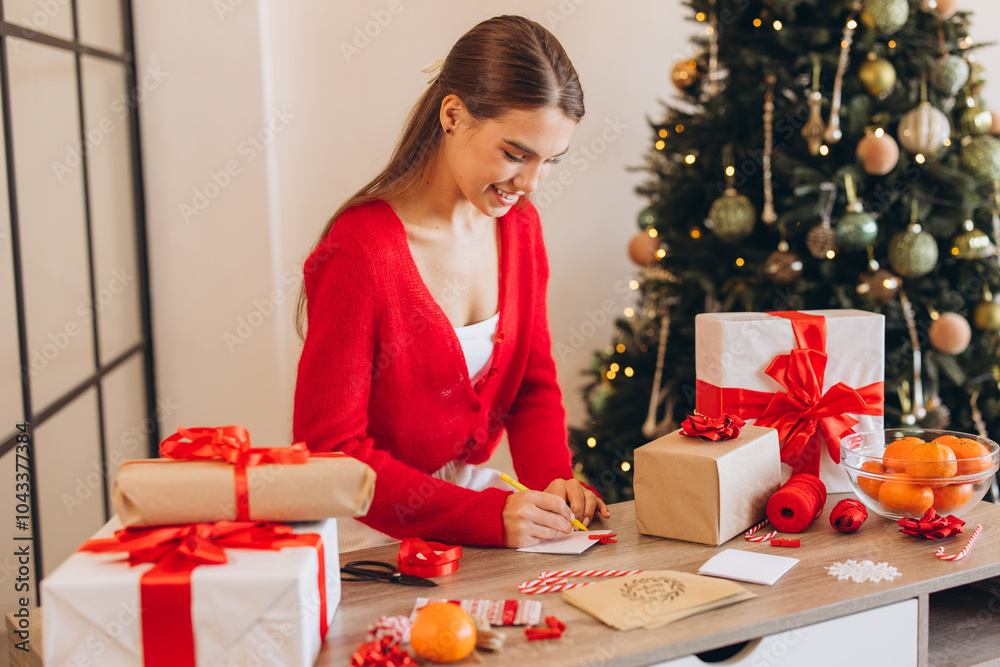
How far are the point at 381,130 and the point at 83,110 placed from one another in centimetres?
93

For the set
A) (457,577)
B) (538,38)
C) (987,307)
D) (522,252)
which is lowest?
(457,577)

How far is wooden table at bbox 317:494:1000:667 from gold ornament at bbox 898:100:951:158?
4.19ft

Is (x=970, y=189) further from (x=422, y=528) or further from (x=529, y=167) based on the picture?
(x=422, y=528)

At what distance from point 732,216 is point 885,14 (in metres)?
0.67

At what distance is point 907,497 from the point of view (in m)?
1.16

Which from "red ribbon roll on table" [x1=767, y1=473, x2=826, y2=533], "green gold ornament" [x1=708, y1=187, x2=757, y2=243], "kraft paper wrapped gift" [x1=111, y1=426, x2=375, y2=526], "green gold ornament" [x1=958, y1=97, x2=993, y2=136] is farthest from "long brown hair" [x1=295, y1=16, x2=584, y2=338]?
"green gold ornament" [x1=958, y1=97, x2=993, y2=136]

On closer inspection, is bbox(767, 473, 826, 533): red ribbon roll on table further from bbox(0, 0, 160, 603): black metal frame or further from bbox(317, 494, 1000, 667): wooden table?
bbox(0, 0, 160, 603): black metal frame

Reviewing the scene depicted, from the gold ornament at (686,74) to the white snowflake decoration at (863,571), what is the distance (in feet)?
6.09

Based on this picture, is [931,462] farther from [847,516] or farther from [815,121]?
[815,121]

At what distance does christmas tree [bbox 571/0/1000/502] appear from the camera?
7.39 ft

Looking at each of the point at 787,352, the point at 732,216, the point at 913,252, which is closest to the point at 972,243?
the point at 913,252

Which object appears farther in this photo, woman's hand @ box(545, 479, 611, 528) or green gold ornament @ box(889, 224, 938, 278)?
green gold ornament @ box(889, 224, 938, 278)

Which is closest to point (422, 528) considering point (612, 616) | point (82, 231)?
point (612, 616)

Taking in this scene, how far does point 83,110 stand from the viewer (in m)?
2.24
